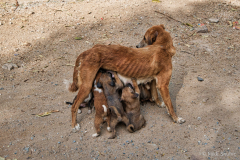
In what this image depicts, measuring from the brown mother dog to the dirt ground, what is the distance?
1.64 ft

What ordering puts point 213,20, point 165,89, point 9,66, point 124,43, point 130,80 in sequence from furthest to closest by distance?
point 213,20 → point 124,43 → point 9,66 → point 130,80 → point 165,89

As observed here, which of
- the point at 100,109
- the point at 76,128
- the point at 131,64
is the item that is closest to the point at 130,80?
the point at 131,64

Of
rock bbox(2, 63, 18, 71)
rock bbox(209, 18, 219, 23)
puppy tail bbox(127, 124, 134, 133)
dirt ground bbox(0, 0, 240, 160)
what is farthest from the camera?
rock bbox(209, 18, 219, 23)

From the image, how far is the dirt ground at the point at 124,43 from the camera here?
12.5 ft

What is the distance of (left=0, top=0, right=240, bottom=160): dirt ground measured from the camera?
12.5 feet

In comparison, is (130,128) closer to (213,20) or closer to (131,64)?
(131,64)

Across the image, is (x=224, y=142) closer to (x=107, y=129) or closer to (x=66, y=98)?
(x=107, y=129)

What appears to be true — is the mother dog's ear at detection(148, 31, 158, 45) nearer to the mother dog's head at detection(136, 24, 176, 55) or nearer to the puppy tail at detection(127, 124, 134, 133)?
the mother dog's head at detection(136, 24, 176, 55)

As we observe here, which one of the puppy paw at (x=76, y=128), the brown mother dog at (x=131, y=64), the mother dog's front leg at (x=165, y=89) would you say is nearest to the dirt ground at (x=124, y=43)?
the puppy paw at (x=76, y=128)

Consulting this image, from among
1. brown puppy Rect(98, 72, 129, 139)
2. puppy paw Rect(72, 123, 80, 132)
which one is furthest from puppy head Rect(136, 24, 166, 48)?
puppy paw Rect(72, 123, 80, 132)

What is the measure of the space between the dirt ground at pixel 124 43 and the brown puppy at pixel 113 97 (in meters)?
0.28

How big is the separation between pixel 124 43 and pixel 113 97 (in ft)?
9.51

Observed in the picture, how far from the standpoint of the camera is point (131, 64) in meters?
4.28

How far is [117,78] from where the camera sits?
439 centimetres
